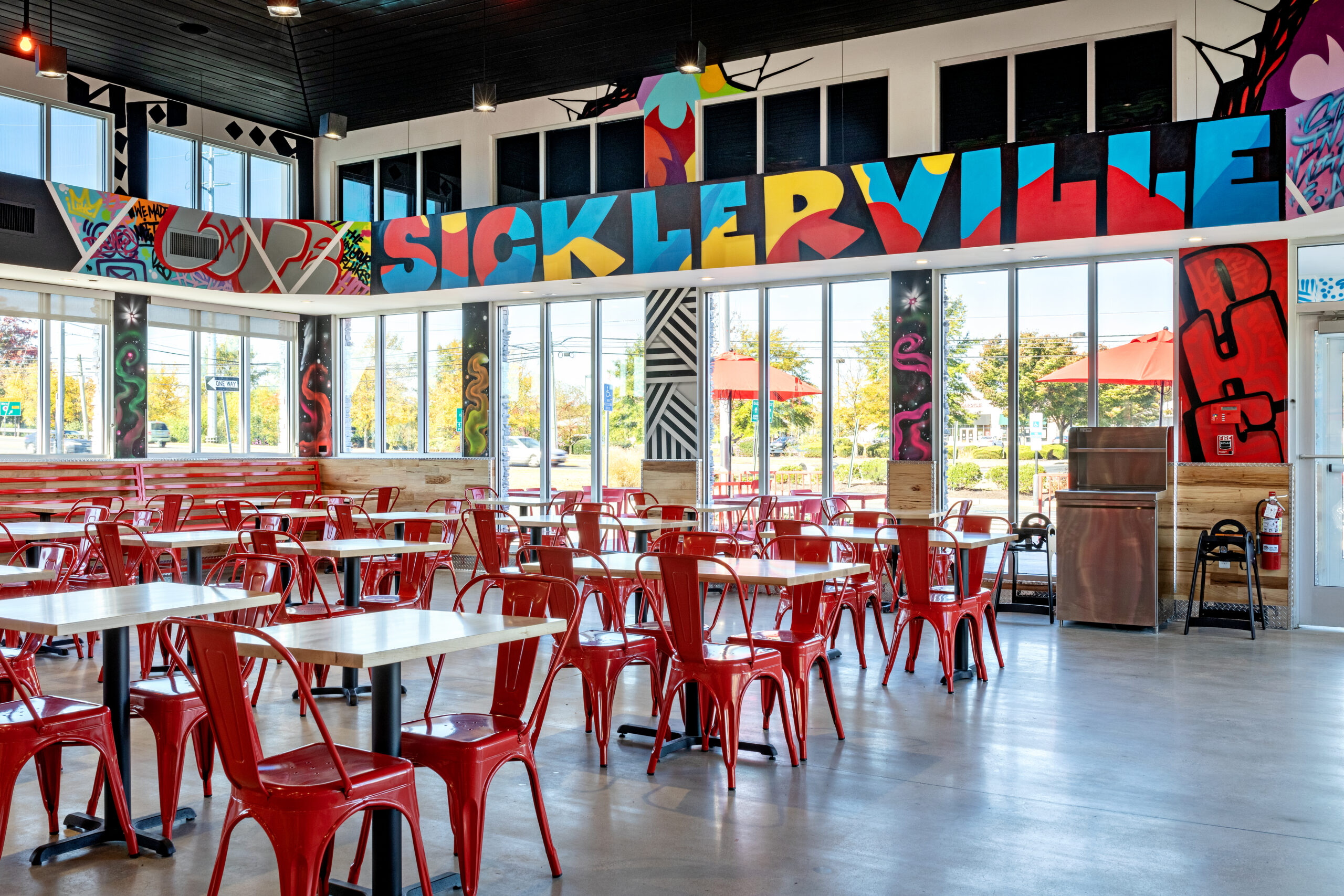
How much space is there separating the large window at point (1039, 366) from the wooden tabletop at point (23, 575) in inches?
333

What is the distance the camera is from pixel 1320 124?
827 centimetres

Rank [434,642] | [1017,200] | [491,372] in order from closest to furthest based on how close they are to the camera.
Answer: [434,642]
[1017,200]
[491,372]

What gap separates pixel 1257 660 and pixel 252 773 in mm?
7193

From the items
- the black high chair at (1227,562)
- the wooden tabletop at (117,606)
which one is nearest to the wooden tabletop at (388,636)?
the wooden tabletop at (117,606)

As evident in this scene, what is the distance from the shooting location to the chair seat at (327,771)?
3059mm

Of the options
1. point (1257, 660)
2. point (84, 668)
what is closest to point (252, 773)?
point (84, 668)

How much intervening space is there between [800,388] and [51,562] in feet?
25.0

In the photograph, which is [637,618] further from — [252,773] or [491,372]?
[491,372]

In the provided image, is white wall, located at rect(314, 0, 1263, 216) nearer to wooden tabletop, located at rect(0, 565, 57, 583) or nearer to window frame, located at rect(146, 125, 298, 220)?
window frame, located at rect(146, 125, 298, 220)

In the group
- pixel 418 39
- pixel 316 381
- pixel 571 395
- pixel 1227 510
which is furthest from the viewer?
pixel 316 381

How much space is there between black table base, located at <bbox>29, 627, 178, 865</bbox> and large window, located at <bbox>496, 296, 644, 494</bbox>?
31.0 ft

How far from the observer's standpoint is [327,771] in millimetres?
3203

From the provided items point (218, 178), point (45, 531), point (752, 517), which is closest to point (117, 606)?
point (45, 531)

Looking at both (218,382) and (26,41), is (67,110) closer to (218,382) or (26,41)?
(218,382)
